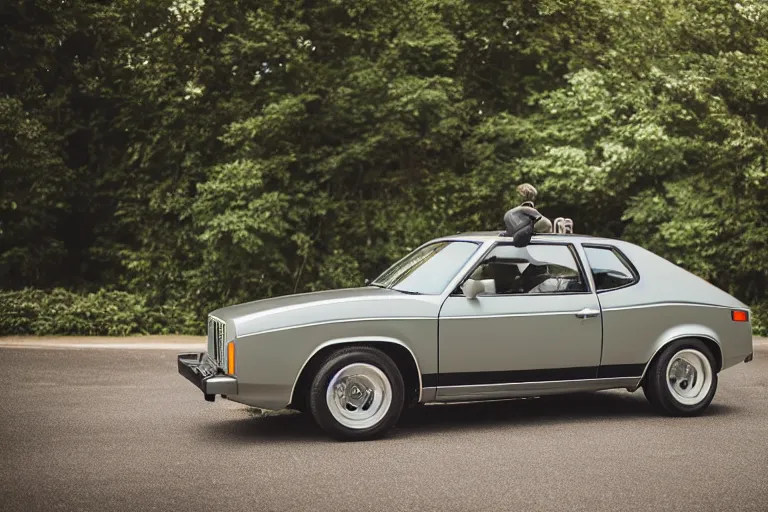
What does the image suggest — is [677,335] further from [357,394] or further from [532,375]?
[357,394]

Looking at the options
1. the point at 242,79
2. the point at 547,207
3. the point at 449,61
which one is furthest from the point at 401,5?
the point at 547,207

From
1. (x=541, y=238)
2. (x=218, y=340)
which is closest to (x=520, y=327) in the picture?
(x=541, y=238)

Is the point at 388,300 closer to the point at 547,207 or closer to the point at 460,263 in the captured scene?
the point at 460,263

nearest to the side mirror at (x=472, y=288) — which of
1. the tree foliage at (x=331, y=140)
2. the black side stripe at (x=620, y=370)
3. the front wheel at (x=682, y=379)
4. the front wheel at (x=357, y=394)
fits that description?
the front wheel at (x=357, y=394)

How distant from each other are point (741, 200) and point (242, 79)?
9673mm

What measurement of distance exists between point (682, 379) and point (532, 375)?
1.59 m

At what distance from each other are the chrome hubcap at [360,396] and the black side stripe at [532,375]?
14.5 inches

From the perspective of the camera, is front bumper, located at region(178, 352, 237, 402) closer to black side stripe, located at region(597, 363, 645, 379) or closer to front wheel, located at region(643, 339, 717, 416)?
black side stripe, located at region(597, 363, 645, 379)

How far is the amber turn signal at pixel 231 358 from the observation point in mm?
7473

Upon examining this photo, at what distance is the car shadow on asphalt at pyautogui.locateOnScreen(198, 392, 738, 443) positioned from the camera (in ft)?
26.6

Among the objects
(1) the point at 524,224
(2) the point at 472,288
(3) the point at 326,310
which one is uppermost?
(1) the point at 524,224

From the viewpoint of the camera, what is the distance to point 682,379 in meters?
8.85

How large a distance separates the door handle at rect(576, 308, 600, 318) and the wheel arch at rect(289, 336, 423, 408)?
1.50m

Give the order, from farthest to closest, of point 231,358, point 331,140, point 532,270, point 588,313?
point 331,140
point 532,270
point 588,313
point 231,358
